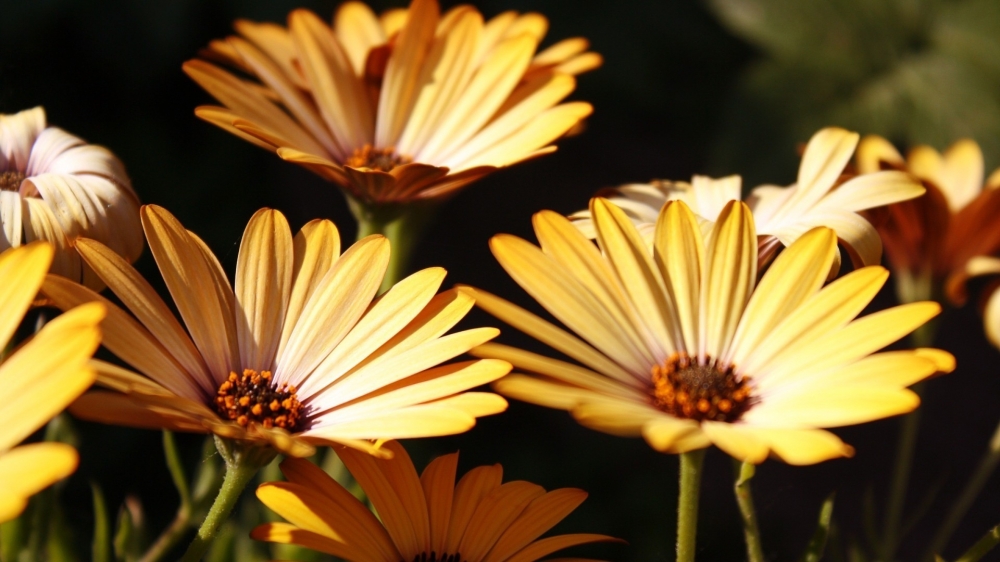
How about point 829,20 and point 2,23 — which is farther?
point 829,20

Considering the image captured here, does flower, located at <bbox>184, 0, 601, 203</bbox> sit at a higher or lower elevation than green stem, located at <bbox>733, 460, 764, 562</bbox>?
higher

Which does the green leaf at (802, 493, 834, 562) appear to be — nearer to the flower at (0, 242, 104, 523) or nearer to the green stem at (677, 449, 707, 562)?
the green stem at (677, 449, 707, 562)

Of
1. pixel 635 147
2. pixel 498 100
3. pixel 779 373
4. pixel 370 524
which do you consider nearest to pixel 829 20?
pixel 635 147

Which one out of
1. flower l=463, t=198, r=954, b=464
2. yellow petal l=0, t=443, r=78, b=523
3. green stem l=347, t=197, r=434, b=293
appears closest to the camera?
yellow petal l=0, t=443, r=78, b=523

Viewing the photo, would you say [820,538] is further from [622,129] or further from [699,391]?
[622,129]

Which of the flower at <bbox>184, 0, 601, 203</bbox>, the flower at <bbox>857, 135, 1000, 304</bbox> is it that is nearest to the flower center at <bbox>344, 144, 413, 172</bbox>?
the flower at <bbox>184, 0, 601, 203</bbox>

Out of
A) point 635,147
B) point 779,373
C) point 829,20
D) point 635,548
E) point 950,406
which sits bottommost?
point 635,548

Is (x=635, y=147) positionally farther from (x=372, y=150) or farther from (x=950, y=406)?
(x=372, y=150)
